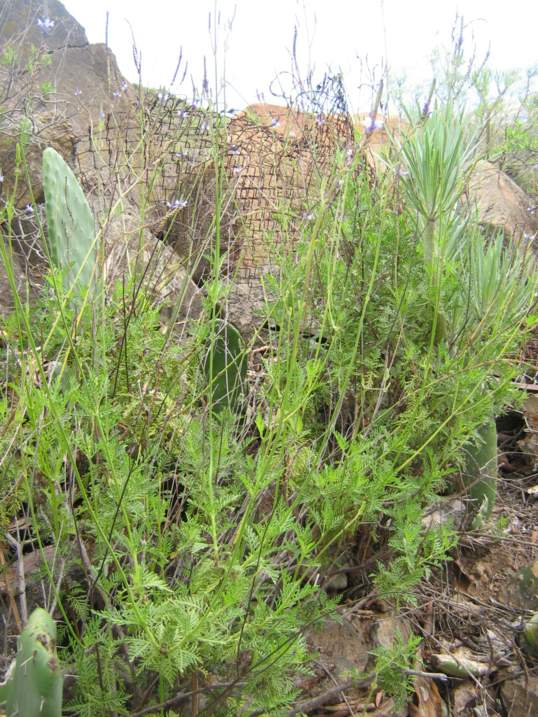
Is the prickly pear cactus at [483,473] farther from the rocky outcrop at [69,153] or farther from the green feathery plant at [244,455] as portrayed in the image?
the rocky outcrop at [69,153]

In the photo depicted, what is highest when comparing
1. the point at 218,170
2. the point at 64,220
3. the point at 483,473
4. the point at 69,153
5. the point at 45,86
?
the point at 45,86

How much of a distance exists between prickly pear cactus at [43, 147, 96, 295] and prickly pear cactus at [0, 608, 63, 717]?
116cm

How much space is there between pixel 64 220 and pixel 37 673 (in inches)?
59.1

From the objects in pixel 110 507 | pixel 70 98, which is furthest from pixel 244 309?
pixel 70 98

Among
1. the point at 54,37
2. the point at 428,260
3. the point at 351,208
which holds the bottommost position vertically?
the point at 428,260

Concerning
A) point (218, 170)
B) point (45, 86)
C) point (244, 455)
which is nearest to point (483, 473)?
point (244, 455)

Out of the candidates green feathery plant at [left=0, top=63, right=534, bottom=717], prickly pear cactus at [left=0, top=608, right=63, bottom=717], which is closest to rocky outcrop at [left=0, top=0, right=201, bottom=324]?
green feathery plant at [left=0, top=63, right=534, bottom=717]

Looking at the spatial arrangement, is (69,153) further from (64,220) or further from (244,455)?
(244,455)

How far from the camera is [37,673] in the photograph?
97cm

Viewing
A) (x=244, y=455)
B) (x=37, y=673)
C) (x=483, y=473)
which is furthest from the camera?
(x=483, y=473)

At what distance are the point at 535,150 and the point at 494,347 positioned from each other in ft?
14.4

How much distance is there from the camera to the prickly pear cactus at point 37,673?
963 millimetres

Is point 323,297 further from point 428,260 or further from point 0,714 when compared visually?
Result: point 0,714

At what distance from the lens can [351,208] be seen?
2148 mm
